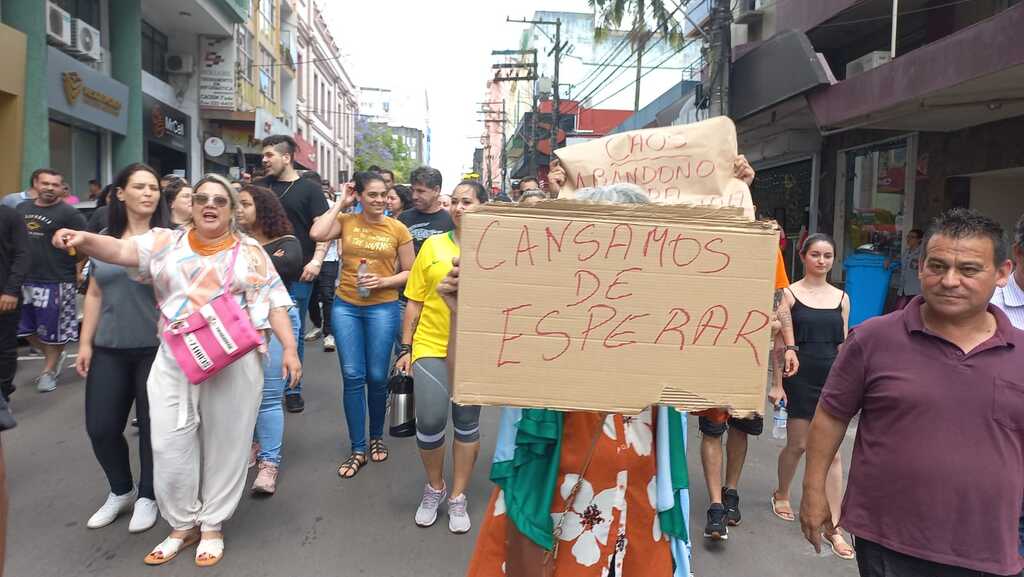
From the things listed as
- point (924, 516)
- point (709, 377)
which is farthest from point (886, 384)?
point (709, 377)

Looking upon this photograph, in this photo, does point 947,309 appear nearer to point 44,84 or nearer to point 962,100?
point 962,100

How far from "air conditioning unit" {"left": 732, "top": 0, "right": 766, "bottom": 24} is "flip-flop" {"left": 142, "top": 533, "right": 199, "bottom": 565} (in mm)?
15321

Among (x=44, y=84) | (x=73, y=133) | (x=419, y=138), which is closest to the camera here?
(x=44, y=84)

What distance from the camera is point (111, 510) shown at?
4121 mm

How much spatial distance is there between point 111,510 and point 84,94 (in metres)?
12.6

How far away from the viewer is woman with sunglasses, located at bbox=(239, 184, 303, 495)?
15.3ft

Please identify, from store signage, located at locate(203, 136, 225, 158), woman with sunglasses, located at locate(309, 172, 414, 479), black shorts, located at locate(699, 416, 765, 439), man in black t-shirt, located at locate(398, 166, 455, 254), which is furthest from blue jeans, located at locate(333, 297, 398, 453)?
store signage, located at locate(203, 136, 225, 158)

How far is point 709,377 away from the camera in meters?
1.99

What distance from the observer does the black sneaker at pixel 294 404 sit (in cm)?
648

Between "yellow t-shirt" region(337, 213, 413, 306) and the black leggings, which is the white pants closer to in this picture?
the black leggings

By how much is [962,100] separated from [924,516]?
8540mm

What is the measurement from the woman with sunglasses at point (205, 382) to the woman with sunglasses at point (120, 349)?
318 millimetres

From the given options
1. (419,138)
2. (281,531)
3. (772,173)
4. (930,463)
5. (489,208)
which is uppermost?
(419,138)

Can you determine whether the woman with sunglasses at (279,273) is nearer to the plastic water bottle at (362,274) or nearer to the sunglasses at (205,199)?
the plastic water bottle at (362,274)
